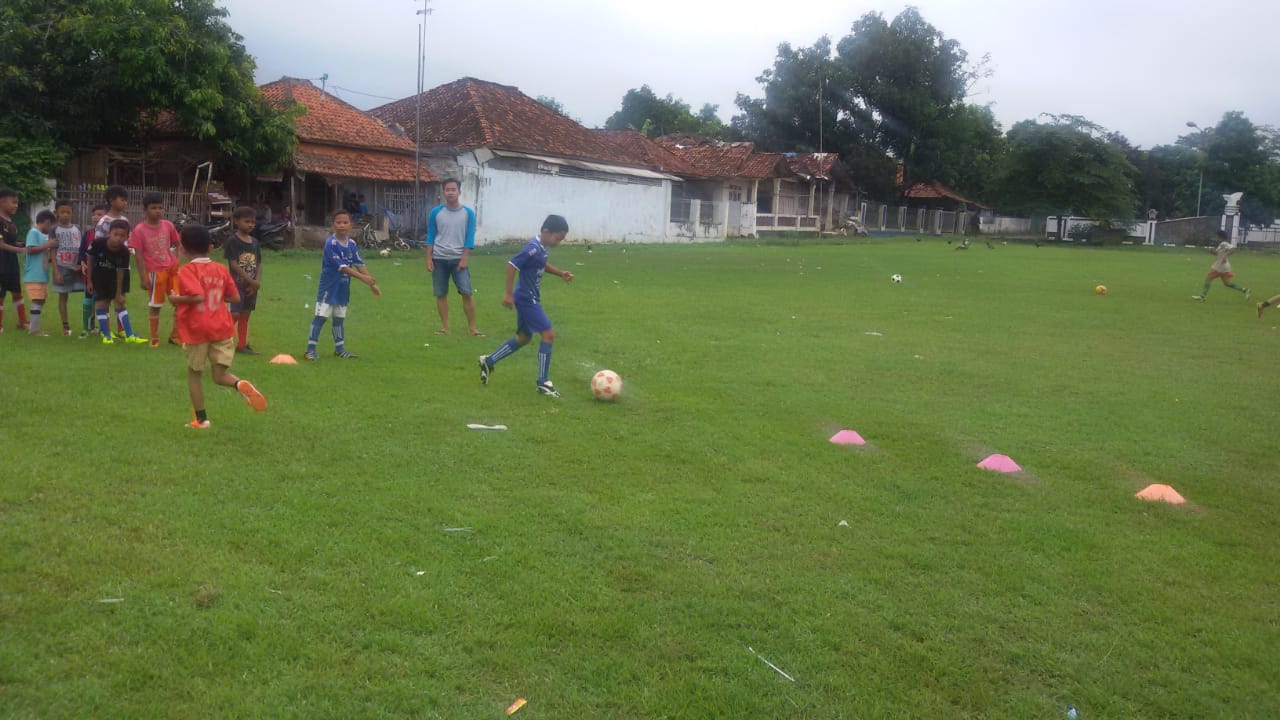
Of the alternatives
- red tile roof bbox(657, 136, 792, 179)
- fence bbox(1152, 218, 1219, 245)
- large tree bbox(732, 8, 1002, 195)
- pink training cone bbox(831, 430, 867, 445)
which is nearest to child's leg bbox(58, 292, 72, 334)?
pink training cone bbox(831, 430, 867, 445)

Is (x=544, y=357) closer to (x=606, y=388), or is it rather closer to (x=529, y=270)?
(x=606, y=388)

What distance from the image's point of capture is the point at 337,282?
9953mm

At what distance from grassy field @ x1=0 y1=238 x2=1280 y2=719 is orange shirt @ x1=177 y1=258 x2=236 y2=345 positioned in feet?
2.28

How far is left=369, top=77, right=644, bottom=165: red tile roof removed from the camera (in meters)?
33.3

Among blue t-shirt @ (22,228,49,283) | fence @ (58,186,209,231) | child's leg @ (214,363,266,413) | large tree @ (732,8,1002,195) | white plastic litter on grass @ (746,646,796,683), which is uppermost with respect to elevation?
large tree @ (732,8,1002,195)

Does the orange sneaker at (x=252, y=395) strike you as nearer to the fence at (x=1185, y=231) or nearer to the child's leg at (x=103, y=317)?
the child's leg at (x=103, y=317)

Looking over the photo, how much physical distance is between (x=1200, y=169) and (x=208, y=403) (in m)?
72.7

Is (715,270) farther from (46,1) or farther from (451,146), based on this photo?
(46,1)

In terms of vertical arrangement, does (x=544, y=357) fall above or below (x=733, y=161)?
below

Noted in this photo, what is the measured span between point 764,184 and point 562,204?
63.8 feet

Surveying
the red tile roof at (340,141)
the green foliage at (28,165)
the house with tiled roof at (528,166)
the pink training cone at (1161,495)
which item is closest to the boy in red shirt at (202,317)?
the pink training cone at (1161,495)

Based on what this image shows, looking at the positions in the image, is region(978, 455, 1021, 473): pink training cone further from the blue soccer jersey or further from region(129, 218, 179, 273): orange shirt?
region(129, 218, 179, 273): orange shirt

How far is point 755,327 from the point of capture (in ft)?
45.3

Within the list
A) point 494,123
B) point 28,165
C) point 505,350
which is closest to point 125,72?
point 28,165
